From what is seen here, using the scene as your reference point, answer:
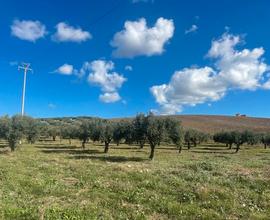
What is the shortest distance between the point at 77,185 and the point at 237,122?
166214 mm

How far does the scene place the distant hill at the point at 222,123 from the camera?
166 m

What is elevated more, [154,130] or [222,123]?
[222,123]

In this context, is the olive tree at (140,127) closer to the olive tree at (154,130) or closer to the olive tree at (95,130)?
the olive tree at (154,130)

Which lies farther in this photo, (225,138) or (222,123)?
(222,123)

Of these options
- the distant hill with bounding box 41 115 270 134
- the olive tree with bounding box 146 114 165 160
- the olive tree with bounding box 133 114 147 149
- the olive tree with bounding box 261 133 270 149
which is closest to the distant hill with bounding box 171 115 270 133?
the distant hill with bounding box 41 115 270 134

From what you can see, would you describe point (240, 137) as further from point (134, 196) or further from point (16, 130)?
point (134, 196)

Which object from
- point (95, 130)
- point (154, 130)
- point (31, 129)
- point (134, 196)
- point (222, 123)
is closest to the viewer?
point (134, 196)

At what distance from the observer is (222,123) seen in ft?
589

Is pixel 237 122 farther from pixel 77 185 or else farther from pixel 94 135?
pixel 77 185

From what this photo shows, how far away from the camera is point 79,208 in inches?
666

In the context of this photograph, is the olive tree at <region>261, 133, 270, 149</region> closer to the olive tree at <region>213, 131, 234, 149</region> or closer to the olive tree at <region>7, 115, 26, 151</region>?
the olive tree at <region>213, 131, 234, 149</region>

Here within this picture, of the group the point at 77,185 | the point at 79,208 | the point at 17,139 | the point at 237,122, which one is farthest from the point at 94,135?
the point at 237,122

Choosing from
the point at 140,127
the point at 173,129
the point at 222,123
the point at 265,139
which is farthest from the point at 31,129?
the point at 222,123

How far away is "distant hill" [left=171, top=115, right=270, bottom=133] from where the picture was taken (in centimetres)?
16562
